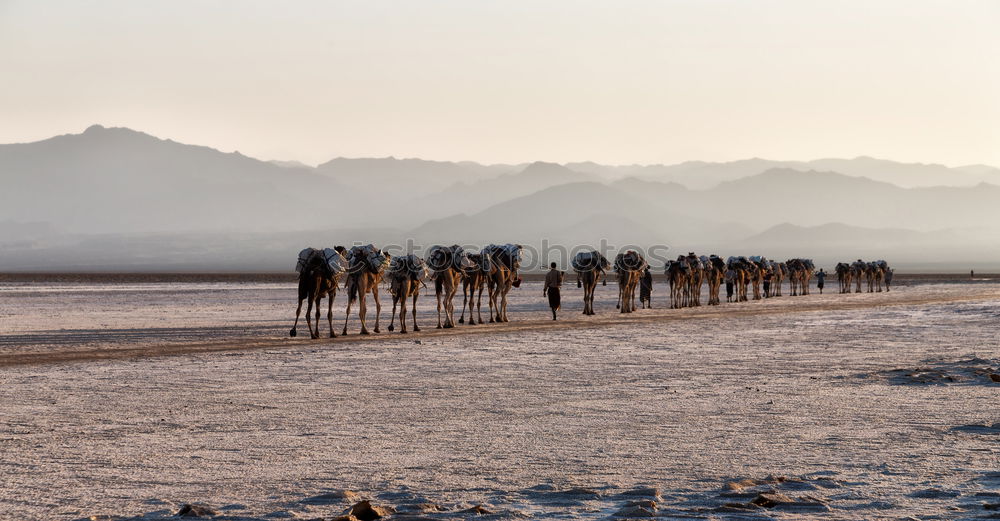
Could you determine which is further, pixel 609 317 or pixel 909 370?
pixel 609 317

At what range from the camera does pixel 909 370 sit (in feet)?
69.3

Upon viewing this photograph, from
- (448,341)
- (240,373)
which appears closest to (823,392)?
A: (240,373)

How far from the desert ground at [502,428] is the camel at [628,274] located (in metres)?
16.7

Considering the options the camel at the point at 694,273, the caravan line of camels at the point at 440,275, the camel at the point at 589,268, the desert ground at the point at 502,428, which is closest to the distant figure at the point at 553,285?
the caravan line of camels at the point at 440,275

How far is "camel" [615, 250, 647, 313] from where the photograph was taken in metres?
46.3

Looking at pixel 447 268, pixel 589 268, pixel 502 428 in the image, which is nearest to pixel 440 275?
pixel 447 268

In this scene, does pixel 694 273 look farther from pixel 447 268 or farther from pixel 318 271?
pixel 318 271

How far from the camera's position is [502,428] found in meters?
14.7

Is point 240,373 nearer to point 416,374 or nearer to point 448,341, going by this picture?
point 416,374

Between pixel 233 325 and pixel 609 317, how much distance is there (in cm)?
1284

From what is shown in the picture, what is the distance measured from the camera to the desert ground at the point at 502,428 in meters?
10.5

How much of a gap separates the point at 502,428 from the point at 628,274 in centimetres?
3274

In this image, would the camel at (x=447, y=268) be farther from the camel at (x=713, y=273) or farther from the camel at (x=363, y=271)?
the camel at (x=713, y=273)

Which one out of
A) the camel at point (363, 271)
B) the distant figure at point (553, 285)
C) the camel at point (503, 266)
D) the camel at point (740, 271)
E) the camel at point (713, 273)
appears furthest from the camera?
the camel at point (740, 271)
